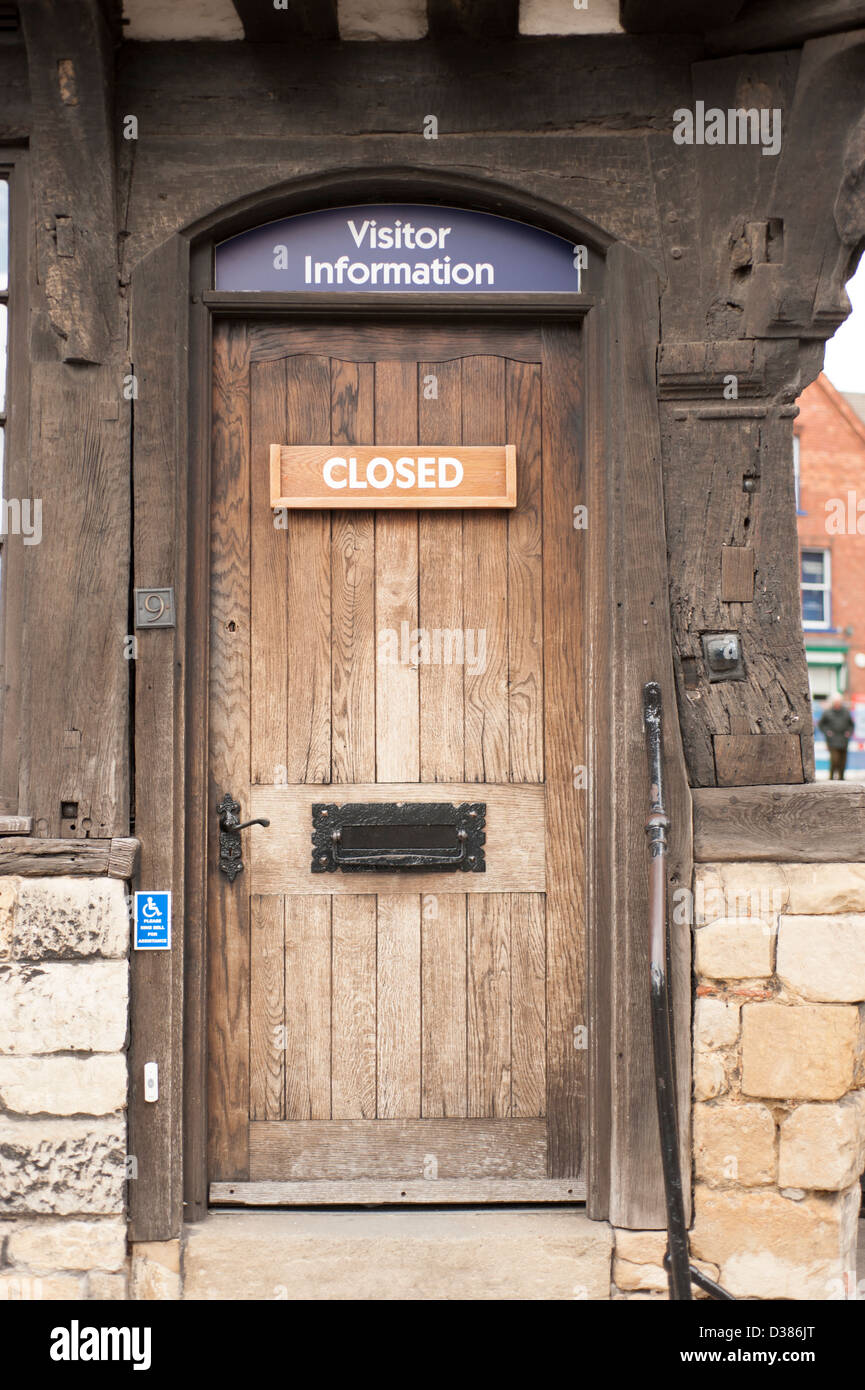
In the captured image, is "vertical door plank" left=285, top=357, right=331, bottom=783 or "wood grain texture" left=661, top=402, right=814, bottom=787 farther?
"vertical door plank" left=285, top=357, right=331, bottom=783

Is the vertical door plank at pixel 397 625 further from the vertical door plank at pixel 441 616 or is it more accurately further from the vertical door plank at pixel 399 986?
the vertical door plank at pixel 399 986

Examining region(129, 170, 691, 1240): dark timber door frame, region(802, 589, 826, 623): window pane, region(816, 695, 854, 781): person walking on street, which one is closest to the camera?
region(129, 170, 691, 1240): dark timber door frame

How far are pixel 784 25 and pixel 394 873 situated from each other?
2675mm

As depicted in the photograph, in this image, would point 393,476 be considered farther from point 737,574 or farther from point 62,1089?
point 62,1089

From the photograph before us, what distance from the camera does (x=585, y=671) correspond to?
3.07m

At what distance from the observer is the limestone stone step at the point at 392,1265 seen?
288cm

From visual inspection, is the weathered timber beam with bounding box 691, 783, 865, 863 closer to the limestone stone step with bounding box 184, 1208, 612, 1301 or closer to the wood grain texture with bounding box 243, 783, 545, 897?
the wood grain texture with bounding box 243, 783, 545, 897

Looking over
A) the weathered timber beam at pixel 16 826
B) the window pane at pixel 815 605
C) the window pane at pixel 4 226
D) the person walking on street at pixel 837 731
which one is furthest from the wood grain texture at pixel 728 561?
the window pane at pixel 815 605

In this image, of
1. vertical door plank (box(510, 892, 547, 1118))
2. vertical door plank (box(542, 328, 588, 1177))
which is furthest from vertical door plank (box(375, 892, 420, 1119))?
vertical door plank (box(542, 328, 588, 1177))

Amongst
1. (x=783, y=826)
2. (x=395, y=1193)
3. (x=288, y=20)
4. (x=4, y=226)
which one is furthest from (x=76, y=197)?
(x=395, y=1193)

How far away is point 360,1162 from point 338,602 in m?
1.69

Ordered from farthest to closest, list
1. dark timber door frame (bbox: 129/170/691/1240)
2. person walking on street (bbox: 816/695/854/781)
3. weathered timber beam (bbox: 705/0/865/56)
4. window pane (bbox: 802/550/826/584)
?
window pane (bbox: 802/550/826/584)
person walking on street (bbox: 816/695/854/781)
dark timber door frame (bbox: 129/170/691/1240)
weathered timber beam (bbox: 705/0/865/56)

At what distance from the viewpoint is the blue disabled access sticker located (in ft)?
9.49

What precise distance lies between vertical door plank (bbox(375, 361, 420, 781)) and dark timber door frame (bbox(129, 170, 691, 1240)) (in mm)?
388
